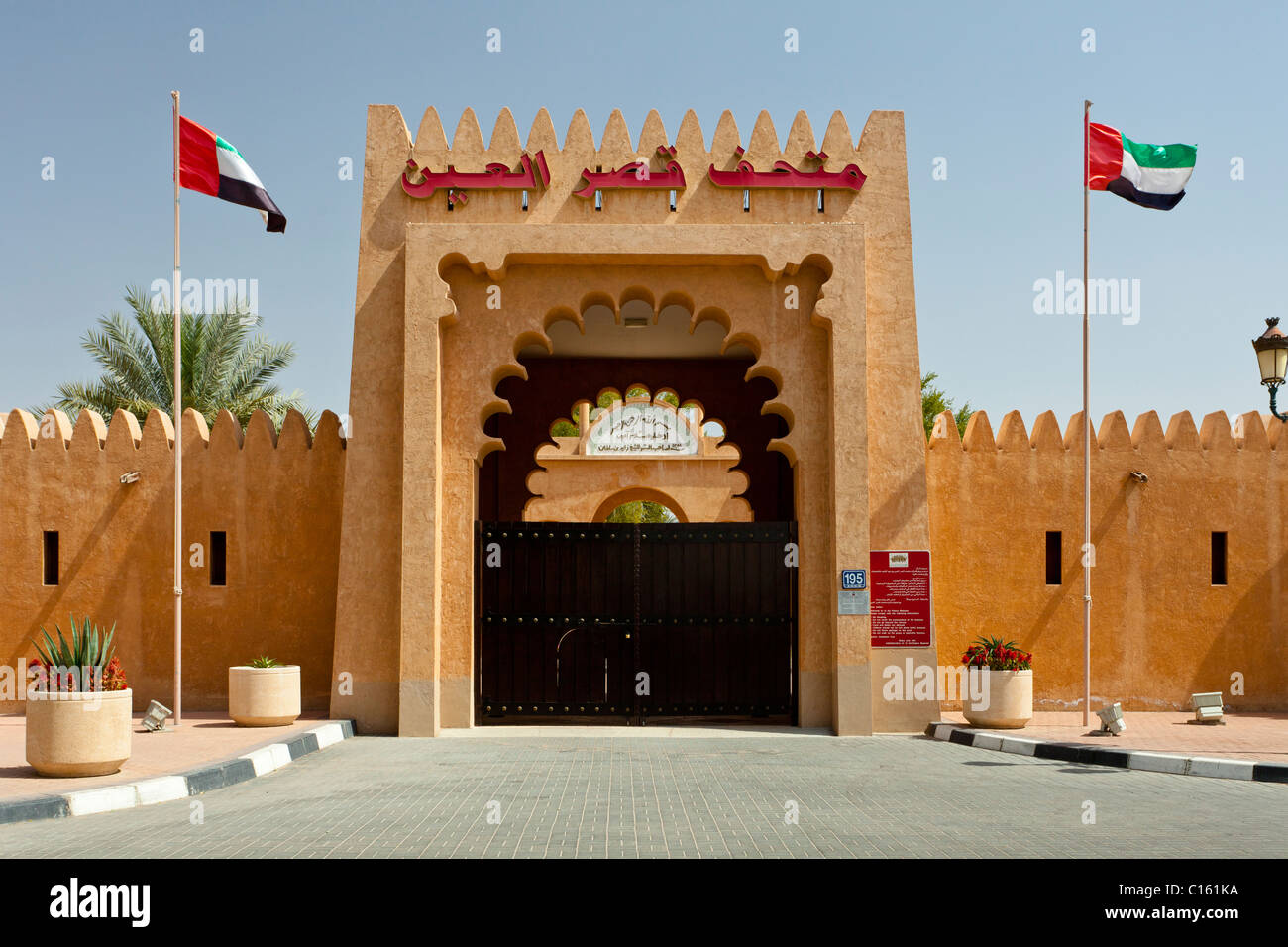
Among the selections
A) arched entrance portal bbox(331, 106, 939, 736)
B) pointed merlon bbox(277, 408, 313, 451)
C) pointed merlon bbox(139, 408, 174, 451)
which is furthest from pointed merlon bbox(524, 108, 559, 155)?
pointed merlon bbox(139, 408, 174, 451)

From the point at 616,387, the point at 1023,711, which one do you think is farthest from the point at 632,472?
the point at 1023,711

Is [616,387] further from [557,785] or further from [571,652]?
[557,785]

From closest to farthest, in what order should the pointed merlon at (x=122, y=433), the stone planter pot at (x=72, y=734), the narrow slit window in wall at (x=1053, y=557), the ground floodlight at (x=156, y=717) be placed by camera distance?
the stone planter pot at (x=72, y=734)
the ground floodlight at (x=156, y=717)
the pointed merlon at (x=122, y=433)
the narrow slit window in wall at (x=1053, y=557)

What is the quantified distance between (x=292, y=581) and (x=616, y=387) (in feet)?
21.3

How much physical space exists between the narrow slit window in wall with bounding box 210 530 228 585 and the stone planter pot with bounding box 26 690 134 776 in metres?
5.45

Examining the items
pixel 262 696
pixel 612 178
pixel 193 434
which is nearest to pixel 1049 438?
pixel 612 178

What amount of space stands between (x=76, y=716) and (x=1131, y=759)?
908 centimetres

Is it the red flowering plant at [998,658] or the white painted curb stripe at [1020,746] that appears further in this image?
the red flowering plant at [998,658]

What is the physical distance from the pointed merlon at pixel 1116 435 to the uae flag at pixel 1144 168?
264 centimetres

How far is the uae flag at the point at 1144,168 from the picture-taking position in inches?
540

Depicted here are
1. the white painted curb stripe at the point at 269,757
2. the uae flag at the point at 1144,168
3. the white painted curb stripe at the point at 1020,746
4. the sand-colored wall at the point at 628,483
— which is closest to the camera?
the white painted curb stripe at the point at 269,757

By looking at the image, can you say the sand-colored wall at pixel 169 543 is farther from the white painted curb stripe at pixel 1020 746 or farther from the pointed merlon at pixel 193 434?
the white painted curb stripe at pixel 1020 746

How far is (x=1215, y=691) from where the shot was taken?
48.2ft

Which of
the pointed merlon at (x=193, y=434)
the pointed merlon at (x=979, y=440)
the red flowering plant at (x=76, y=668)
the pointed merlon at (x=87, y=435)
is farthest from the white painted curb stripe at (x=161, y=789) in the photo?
the pointed merlon at (x=979, y=440)
